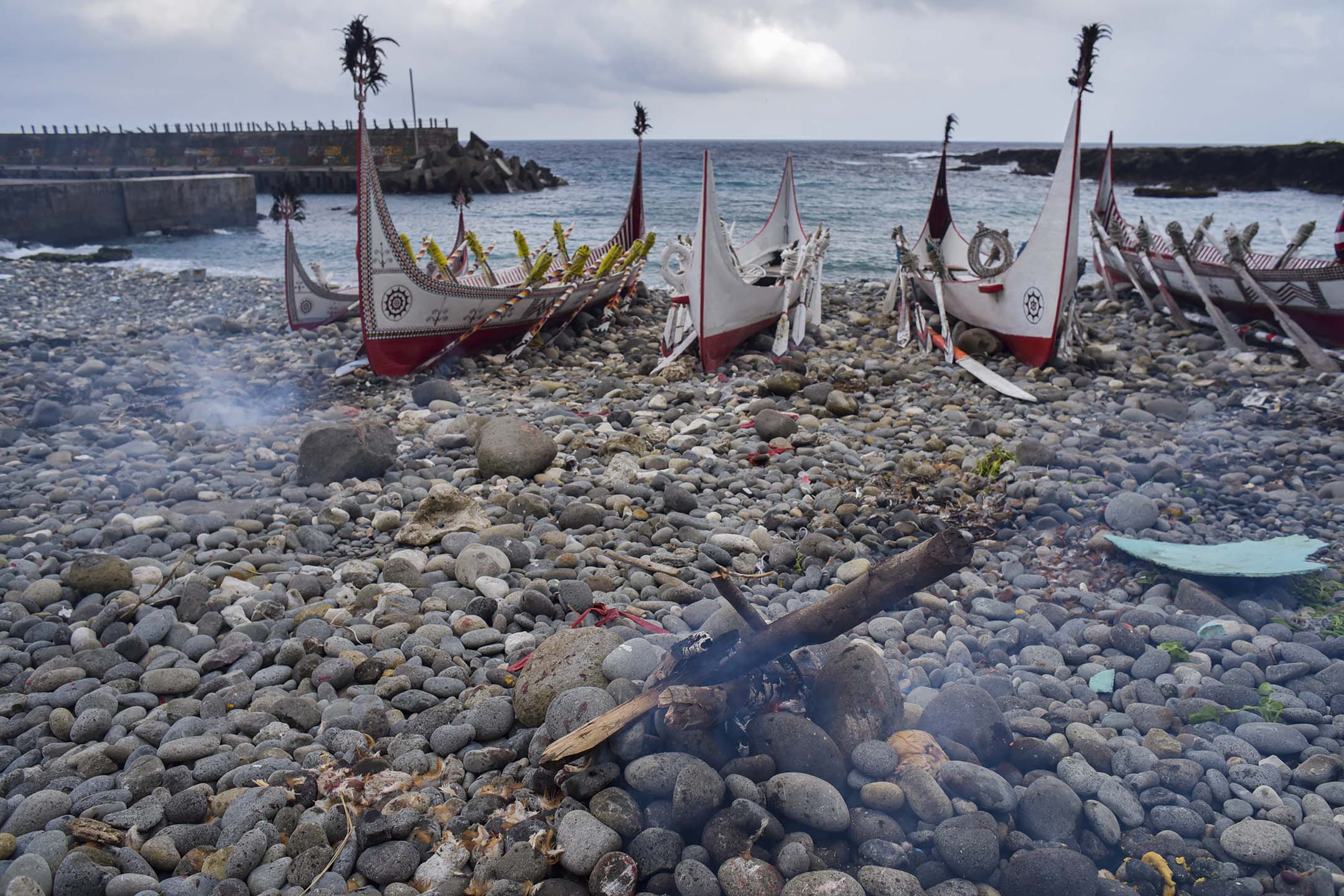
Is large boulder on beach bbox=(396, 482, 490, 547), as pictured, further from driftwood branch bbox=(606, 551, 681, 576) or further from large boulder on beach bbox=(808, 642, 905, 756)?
large boulder on beach bbox=(808, 642, 905, 756)

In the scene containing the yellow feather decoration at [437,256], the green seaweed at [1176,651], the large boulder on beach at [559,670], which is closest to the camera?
the large boulder on beach at [559,670]

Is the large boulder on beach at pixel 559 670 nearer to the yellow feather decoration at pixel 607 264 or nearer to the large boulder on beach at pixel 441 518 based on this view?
the large boulder on beach at pixel 441 518

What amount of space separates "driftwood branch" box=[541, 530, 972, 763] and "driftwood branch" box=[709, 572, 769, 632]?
13 millimetres

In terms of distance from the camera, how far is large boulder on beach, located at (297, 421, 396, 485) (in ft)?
19.8

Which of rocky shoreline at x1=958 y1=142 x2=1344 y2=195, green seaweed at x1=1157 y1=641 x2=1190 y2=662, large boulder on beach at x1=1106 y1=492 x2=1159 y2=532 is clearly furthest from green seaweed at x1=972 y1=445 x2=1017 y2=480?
rocky shoreline at x1=958 y1=142 x2=1344 y2=195

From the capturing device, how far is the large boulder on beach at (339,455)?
237 inches

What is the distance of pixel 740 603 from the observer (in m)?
2.84

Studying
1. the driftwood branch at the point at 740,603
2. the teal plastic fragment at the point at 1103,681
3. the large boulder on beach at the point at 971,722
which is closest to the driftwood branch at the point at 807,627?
the driftwood branch at the point at 740,603

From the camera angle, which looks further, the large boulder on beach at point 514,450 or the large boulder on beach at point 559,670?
the large boulder on beach at point 514,450

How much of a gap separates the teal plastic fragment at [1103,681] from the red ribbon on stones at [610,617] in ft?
6.32

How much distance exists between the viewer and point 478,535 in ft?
16.2

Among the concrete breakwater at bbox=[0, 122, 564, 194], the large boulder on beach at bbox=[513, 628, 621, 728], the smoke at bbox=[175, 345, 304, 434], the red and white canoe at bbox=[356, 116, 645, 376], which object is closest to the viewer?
the large boulder on beach at bbox=[513, 628, 621, 728]

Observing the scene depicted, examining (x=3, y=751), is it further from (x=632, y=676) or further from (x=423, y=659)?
(x=632, y=676)

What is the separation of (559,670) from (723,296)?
22.7ft
